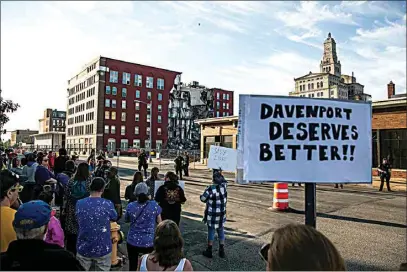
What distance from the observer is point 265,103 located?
2.91m

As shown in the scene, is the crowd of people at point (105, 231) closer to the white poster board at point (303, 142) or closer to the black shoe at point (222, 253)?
the black shoe at point (222, 253)

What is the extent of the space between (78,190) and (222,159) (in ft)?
10.7

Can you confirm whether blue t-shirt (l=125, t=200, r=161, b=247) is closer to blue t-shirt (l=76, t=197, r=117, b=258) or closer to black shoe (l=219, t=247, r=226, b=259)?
blue t-shirt (l=76, t=197, r=117, b=258)

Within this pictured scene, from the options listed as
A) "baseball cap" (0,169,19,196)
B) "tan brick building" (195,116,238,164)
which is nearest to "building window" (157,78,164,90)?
"tan brick building" (195,116,238,164)

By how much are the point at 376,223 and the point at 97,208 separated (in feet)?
27.6

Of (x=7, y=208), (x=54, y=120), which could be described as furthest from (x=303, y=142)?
(x=54, y=120)

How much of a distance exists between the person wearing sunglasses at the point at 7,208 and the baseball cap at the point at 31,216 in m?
0.58

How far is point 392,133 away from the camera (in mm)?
21344

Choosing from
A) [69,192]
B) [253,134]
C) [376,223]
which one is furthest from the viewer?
[376,223]

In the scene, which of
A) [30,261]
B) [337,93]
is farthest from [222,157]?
[337,93]

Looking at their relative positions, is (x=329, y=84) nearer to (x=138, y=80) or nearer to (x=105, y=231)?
(x=138, y=80)

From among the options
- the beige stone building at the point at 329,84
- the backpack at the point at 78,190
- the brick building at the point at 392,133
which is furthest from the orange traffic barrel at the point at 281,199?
the beige stone building at the point at 329,84

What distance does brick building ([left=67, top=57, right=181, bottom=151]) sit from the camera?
222 ft

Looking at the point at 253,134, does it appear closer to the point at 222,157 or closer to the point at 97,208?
the point at 97,208
